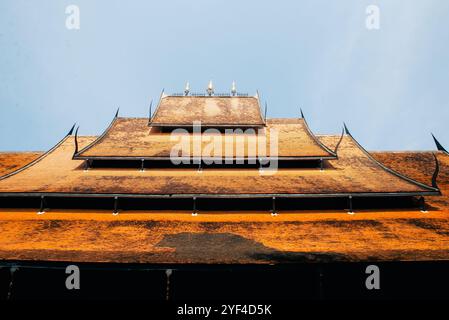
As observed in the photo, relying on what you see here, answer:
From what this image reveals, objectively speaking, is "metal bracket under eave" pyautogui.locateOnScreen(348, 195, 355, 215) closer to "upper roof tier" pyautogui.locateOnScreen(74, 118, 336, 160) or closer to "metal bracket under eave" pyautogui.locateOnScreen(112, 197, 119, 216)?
"upper roof tier" pyautogui.locateOnScreen(74, 118, 336, 160)

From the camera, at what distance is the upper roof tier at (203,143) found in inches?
742

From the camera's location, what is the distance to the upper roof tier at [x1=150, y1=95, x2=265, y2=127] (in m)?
22.4

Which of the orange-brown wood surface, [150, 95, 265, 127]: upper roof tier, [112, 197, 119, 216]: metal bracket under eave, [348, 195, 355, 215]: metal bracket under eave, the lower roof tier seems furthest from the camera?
[150, 95, 265, 127]: upper roof tier

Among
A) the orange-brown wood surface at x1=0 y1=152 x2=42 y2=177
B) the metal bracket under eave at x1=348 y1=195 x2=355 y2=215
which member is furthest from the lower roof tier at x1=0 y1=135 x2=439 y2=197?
the orange-brown wood surface at x1=0 y1=152 x2=42 y2=177

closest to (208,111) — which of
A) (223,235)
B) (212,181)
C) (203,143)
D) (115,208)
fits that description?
(203,143)

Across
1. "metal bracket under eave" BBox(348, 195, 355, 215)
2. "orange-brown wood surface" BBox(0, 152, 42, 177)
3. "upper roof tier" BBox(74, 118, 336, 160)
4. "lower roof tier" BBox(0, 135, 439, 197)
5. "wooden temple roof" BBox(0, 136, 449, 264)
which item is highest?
"upper roof tier" BBox(74, 118, 336, 160)

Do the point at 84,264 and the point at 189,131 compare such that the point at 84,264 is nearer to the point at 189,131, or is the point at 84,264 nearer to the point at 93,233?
the point at 93,233

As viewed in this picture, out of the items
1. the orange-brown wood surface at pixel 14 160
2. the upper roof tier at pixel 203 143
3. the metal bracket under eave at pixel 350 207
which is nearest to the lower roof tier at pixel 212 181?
the metal bracket under eave at pixel 350 207

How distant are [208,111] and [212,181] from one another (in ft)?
27.5

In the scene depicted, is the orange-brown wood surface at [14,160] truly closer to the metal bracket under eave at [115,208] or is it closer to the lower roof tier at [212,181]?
the lower roof tier at [212,181]

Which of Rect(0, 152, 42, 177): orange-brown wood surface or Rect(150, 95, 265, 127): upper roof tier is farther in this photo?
Rect(150, 95, 265, 127): upper roof tier

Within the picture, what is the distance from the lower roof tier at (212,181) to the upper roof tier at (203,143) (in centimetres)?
82

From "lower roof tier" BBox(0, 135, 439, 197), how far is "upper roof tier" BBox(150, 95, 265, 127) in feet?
15.2

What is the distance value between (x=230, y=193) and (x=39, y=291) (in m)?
8.05
